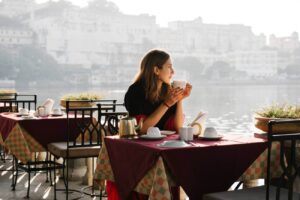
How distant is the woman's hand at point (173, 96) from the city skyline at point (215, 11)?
48.3 metres

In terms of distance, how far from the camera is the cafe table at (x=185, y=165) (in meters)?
2.09

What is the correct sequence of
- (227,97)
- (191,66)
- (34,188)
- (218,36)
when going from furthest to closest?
(218,36), (191,66), (227,97), (34,188)

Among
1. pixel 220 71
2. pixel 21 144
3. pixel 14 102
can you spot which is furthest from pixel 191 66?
pixel 21 144

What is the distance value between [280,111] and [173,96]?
0.55 m

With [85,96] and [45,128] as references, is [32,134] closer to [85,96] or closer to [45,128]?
[45,128]

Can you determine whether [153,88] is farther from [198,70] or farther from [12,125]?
[198,70]

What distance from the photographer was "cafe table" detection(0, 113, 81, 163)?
12.1 ft

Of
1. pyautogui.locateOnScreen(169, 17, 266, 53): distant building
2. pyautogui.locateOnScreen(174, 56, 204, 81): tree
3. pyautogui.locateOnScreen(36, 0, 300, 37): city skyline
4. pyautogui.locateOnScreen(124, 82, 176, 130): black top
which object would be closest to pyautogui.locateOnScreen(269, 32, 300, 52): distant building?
pyautogui.locateOnScreen(36, 0, 300, 37): city skyline

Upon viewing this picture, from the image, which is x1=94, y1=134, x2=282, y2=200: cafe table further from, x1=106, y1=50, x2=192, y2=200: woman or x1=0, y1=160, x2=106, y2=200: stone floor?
x1=0, y1=160, x2=106, y2=200: stone floor

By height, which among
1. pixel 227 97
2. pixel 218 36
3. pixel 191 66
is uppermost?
pixel 218 36

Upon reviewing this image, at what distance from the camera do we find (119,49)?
179 feet

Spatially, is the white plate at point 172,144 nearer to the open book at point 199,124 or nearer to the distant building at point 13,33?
the open book at point 199,124

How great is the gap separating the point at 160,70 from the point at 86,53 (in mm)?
52385

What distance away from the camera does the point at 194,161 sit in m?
2.15
